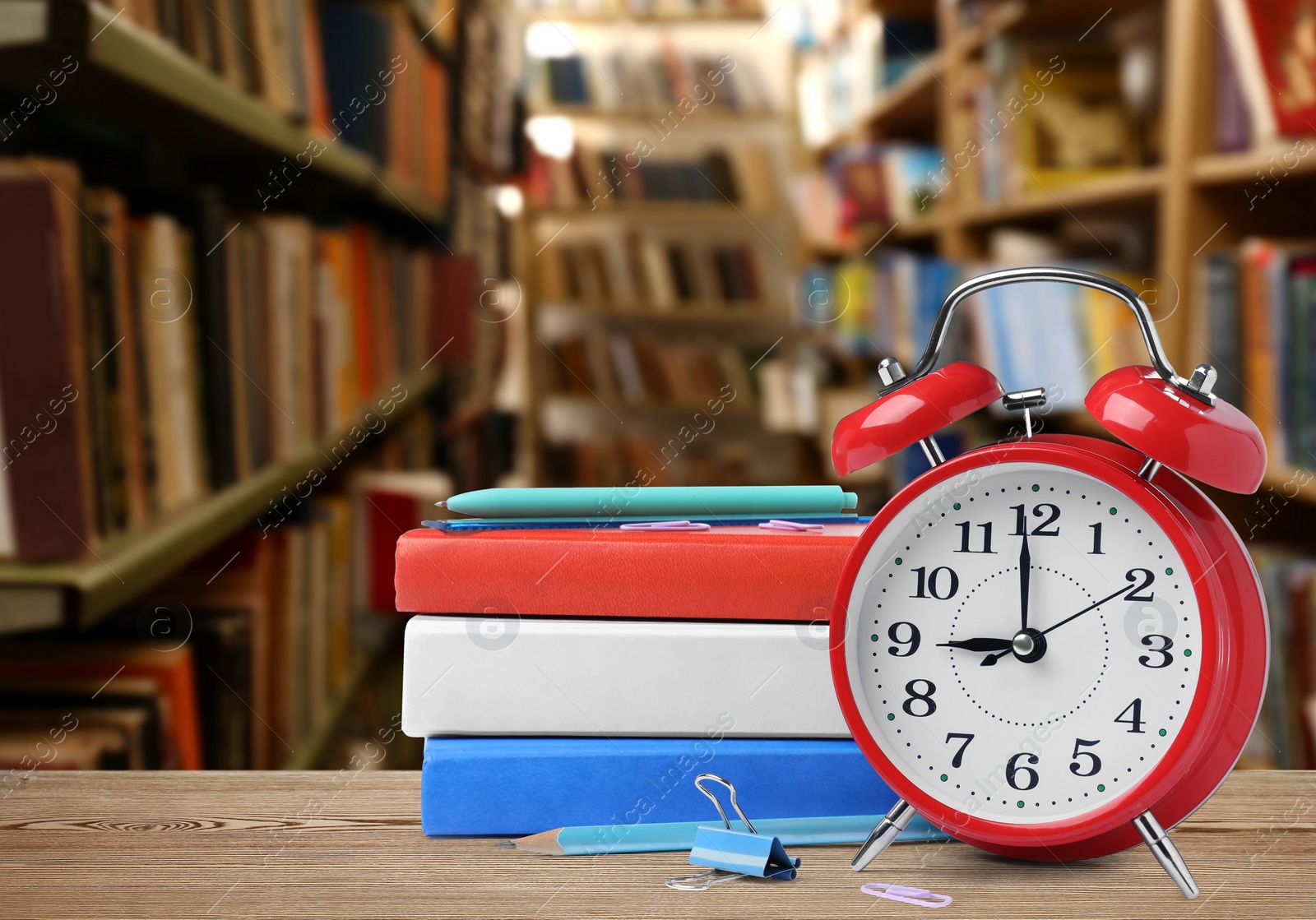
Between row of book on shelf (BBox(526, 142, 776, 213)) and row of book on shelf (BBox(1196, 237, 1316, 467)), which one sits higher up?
row of book on shelf (BBox(526, 142, 776, 213))

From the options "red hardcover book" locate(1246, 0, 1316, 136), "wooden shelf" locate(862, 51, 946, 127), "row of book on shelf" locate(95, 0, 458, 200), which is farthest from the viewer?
"wooden shelf" locate(862, 51, 946, 127)

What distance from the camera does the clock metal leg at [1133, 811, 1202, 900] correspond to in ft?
1.90

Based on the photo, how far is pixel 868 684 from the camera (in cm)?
61

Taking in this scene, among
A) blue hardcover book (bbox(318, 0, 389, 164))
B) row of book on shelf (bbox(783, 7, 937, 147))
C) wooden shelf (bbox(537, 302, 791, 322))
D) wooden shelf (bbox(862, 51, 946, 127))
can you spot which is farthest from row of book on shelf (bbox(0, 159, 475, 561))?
wooden shelf (bbox(537, 302, 791, 322))

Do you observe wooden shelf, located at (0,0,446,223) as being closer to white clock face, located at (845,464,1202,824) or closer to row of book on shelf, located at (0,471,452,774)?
row of book on shelf, located at (0,471,452,774)

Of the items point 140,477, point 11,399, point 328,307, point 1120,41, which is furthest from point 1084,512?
point 1120,41

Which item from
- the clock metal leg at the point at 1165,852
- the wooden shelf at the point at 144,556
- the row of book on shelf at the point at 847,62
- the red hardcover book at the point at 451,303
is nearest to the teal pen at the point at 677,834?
the clock metal leg at the point at 1165,852

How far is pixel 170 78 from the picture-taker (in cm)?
115

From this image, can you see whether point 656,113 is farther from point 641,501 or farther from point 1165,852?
point 1165,852

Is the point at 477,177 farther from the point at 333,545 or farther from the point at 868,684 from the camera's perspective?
the point at 868,684

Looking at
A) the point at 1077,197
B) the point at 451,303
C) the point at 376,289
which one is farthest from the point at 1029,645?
the point at 451,303

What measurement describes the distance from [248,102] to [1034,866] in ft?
4.35

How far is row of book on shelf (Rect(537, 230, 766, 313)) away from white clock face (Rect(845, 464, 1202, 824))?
4892mm

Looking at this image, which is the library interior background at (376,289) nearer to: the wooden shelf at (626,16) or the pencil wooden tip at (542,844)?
the wooden shelf at (626,16)
